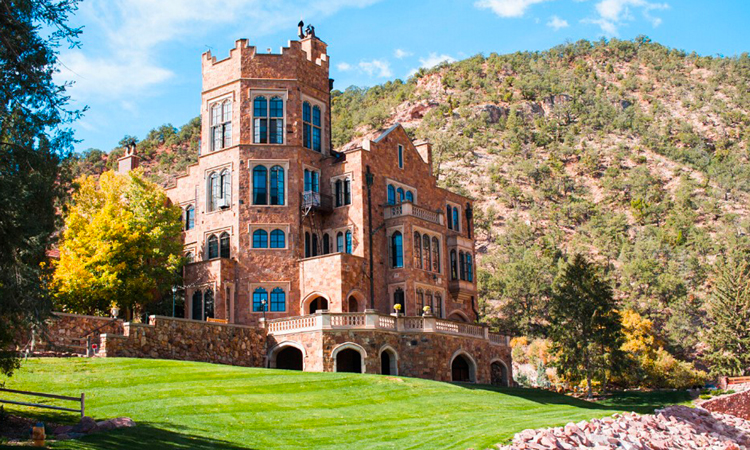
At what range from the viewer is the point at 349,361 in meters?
41.4

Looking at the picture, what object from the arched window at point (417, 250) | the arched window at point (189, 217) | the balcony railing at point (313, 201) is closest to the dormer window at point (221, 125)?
the arched window at point (189, 217)

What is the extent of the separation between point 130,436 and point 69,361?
11117 millimetres

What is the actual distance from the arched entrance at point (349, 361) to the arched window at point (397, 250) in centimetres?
646

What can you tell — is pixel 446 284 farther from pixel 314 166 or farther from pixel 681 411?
pixel 681 411

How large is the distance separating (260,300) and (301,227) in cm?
461

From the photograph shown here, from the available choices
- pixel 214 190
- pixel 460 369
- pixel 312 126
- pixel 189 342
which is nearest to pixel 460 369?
pixel 460 369

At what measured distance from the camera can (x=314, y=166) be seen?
4612 cm

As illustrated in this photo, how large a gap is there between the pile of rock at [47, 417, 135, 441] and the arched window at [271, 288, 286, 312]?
72.6 ft

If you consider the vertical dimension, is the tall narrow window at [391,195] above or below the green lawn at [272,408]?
above

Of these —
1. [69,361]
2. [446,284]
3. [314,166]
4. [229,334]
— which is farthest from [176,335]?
[446,284]

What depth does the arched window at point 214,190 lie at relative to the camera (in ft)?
148

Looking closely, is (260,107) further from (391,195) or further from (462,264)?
(462,264)

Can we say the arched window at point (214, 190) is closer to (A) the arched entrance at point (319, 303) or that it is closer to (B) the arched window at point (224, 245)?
(B) the arched window at point (224, 245)

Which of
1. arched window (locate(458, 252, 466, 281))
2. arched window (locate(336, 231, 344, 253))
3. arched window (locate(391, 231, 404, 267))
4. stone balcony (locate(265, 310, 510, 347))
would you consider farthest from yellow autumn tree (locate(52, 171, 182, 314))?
arched window (locate(458, 252, 466, 281))
